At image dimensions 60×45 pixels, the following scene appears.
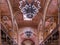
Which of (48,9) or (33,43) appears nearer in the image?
(48,9)

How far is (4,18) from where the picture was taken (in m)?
23.7

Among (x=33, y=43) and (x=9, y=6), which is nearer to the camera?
(x=9, y=6)

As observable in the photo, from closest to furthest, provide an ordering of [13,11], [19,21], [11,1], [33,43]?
[11,1], [13,11], [19,21], [33,43]

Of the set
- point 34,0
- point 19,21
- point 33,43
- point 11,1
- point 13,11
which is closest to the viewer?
point 34,0

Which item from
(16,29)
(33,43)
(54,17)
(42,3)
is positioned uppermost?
(42,3)

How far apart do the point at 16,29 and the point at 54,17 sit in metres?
6.80

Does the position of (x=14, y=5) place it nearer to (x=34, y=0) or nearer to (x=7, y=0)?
(x=7, y=0)

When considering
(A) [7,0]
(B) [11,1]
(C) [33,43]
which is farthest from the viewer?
(C) [33,43]

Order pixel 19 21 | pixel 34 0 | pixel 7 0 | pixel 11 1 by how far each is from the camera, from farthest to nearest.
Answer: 1. pixel 19 21
2. pixel 11 1
3. pixel 7 0
4. pixel 34 0

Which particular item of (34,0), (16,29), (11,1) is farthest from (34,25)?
(34,0)

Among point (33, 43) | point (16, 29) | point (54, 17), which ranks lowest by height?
point (33, 43)

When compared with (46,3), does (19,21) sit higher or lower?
lower

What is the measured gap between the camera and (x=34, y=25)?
29.6 meters

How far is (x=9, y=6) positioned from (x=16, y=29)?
7842 millimetres
